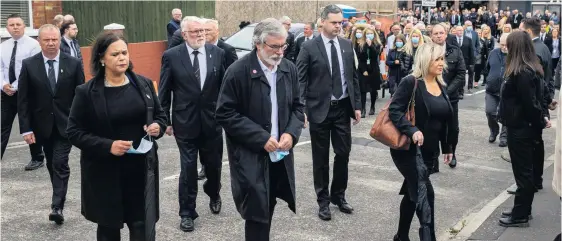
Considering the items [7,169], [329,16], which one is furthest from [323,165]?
[7,169]

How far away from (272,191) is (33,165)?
16.0ft

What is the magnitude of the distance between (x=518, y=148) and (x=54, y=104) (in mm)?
4501

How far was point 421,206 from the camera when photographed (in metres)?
5.93

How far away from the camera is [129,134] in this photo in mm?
4977

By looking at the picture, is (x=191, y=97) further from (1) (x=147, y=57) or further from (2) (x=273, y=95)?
(1) (x=147, y=57)

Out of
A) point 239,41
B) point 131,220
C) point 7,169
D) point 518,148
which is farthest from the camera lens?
point 239,41

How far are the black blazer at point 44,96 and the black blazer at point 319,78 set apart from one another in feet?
7.29

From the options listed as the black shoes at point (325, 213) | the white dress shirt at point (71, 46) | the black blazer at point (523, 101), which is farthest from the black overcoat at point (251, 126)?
the white dress shirt at point (71, 46)

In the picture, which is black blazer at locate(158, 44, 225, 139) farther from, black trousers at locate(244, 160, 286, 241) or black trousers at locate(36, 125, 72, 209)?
black trousers at locate(244, 160, 286, 241)

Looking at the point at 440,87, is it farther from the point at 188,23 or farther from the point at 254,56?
the point at 188,23

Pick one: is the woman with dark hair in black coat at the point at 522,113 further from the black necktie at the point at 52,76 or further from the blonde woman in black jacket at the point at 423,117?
the black necktie at the point at 52,76

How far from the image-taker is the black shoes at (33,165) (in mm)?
9136

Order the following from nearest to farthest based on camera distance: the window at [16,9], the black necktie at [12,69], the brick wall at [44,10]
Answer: the black necktie at [12,69], the window at [16,9], the brick wall at [44,10]

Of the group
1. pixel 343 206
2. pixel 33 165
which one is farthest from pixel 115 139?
pixel 33 165
